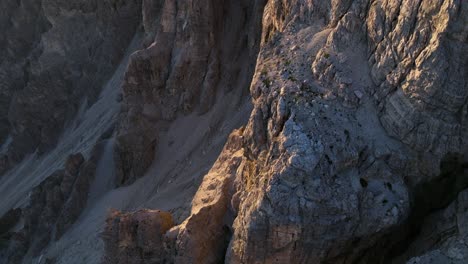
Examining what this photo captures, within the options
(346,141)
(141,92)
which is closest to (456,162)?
Answer: (346,141)

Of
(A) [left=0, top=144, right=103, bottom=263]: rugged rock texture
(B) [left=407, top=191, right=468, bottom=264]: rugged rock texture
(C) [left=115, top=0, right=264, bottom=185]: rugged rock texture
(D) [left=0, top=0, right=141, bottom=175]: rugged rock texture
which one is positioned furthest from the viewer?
(D) [left=0, top=0, right=141, bottom=175]: rugged rock texture

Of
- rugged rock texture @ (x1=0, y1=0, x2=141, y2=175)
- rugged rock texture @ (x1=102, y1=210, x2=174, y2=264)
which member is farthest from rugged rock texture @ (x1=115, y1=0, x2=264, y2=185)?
rugged rock texture @ (x1=0, y1=0, x2=141, y2=175)

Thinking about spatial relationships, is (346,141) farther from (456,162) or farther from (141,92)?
(141,92)

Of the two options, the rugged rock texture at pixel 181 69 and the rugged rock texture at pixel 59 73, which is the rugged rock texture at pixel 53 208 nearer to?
the rugged rock texture at pixel 181 69

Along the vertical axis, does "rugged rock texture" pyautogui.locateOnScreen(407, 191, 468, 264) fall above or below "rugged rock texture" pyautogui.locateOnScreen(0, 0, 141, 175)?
below

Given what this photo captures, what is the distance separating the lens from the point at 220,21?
1519 inches

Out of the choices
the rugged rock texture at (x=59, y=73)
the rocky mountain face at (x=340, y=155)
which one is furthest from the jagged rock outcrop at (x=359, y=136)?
the rugged rock texture at (x=59, y=73)

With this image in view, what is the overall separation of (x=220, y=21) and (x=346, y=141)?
24086 millimetres

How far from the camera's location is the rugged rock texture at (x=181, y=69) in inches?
1485

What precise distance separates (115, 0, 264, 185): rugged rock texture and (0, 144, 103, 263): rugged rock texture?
4.20m

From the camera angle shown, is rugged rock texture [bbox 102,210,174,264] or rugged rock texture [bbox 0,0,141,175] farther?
rugged rock texture [bbox 0,0,141,175]

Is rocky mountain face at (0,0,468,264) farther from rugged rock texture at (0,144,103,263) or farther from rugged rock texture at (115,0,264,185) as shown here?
rugged rock texture at (0,144,103,263)

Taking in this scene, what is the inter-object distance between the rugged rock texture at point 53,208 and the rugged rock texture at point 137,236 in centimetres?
1758

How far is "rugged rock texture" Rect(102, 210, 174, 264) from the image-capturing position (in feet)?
80.4
